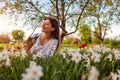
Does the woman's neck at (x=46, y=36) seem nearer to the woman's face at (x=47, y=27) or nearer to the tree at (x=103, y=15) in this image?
the woman's face at (x=47, y=27)

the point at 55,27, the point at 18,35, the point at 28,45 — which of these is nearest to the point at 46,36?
the point at 55,27

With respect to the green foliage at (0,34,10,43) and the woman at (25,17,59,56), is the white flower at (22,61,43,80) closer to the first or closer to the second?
the woman at (25,17,59,56)

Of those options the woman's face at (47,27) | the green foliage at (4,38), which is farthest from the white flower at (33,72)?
the green foliage at (4,38)

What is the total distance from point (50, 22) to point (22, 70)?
375 cm

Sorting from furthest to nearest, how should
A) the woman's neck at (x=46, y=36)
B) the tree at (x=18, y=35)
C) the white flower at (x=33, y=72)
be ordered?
the tree at (x=18, y=35)
the woman's neck at (x=46, y=36)
the white flower at (x=33, y=72)

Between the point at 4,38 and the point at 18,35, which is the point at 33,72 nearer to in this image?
the point at 4,38

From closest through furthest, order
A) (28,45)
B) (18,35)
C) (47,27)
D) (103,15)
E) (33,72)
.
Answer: (33,72) → (47,27) → (28,45) → (103,15) → (18,35)

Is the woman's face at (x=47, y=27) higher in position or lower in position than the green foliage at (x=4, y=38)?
higher

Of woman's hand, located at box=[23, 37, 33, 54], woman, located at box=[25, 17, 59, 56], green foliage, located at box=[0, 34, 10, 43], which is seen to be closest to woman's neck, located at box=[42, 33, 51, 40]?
woman, located at box=[25, 17, 59, 56]

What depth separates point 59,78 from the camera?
2619 mm

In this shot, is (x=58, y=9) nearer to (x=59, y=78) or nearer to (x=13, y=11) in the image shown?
(x=13, y=11)

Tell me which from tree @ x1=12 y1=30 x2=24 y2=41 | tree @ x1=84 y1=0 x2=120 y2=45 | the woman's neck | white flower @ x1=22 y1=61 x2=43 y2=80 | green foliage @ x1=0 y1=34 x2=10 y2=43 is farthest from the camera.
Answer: tree @ x1=12 y1=30 x2=24 y2=41

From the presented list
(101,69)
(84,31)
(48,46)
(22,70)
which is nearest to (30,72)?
(22,70)

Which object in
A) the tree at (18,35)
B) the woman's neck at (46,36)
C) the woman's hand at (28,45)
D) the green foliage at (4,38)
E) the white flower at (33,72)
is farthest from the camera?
the tree at (18,35)
